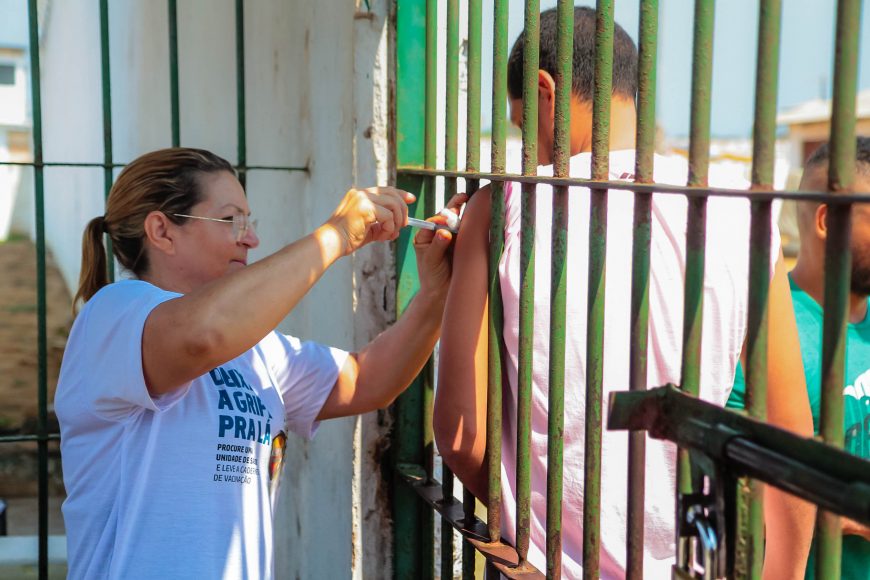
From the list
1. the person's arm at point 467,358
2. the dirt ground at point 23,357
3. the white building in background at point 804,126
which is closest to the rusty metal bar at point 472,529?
the person's arm at point 467,358

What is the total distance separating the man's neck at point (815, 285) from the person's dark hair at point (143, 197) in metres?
1.29

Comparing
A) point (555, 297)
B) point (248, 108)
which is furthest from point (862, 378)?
point (248, 108)

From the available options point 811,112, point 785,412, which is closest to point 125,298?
point 785,412

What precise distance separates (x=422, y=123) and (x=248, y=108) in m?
0.93

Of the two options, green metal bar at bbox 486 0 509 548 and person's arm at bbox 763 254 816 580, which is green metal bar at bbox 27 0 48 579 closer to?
green metal bar at bbox 486 0 509 548

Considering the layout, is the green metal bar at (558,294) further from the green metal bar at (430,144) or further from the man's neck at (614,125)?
the green metal bar at (430,144)

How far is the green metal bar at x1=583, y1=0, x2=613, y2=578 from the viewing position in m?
1.36

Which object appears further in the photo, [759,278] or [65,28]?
[65,28]

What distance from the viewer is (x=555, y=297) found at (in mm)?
1479

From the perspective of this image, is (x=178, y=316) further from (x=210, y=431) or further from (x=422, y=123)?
(x=422, y=123)

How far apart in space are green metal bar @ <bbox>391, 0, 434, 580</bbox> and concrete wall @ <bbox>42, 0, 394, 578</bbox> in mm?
40

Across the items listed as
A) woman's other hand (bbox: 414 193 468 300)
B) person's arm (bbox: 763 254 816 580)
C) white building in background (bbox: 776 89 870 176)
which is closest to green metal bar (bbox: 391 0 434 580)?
woman's other hand (bbox: 414 193 468 300)

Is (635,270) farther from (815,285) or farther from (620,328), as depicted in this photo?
(815,285)

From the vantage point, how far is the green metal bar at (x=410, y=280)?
7.22 feet
